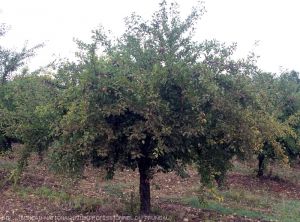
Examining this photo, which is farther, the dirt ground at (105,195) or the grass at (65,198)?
the grass at (65,198)

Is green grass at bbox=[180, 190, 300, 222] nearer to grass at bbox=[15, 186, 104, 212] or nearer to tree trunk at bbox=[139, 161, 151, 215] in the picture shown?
tree trunk at bbox=[139, 161, 151, 215]

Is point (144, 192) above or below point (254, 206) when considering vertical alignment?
above

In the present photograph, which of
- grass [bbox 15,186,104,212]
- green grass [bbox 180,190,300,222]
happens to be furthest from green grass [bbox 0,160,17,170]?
green grass [bbox 180,190,300,222]

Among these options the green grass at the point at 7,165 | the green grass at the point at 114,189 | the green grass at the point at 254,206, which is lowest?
the green grass at the point at 254,206

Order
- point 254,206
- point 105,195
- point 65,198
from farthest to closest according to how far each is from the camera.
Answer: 1. point 105,195
2. point 254,206
3. point 65,198

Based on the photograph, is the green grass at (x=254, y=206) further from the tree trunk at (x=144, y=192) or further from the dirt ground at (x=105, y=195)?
the tree trunk at (x=144, y=192)

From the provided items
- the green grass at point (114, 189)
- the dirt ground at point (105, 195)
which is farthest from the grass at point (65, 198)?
the green grass at point (114, 189)

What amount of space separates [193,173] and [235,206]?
7246mm

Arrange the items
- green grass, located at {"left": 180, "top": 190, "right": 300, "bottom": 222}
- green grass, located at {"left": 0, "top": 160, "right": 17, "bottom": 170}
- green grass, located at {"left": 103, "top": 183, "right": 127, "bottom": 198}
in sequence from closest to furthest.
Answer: green grass, located at {"left": 180, "top": 190, "right": 300, "bottom": 222} < green grass, located at {"left": 103, "top": 183, "right": 127, "bottom": 198} < green grass, located at {"left": 0, "top": 160, "right": 17, "bottom": 170}

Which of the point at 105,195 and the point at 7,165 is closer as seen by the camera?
the point at 105,195

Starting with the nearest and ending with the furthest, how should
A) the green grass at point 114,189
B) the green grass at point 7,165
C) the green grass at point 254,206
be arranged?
the green grass at point 254,206
the green grass at point 114,189
the green grass at point 7,165

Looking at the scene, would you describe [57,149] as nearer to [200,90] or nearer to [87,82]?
[87,82]

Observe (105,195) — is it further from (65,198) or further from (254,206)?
(254,206)

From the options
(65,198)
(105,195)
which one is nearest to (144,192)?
(65,198)
